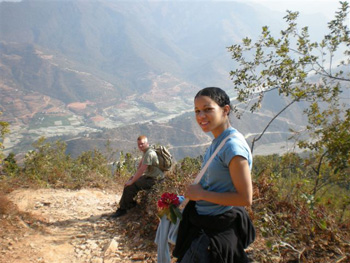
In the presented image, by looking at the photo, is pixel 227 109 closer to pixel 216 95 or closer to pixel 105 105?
pixel 216 95

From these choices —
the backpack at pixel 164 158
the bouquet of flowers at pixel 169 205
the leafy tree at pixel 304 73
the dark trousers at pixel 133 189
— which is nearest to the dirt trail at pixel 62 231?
the dark trousers at pixel 133 189

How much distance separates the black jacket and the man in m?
2.77

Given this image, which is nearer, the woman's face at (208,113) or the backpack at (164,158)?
the woman's face at (208,113)

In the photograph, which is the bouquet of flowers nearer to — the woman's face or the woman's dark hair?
the woman's face

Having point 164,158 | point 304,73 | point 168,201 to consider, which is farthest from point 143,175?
point 304,73

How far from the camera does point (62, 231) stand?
4.24m

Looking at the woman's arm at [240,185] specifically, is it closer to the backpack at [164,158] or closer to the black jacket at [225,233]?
the black jacket at [225,233]

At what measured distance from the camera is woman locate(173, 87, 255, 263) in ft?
4.47

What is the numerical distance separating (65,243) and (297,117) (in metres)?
95.7

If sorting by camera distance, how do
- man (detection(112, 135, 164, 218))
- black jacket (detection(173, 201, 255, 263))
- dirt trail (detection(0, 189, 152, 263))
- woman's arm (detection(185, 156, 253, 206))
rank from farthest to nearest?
man (detection(112, 135, 164, 218))
dirt trail (detection(0, 189, 152, 263))
black jacket (detection(173, 201, 255, 263))
woman's arm (detection(185, 156, 253, 206))

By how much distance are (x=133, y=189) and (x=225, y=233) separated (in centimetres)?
328

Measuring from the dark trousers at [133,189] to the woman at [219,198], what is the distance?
2.89 meters

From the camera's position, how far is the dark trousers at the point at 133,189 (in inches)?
179

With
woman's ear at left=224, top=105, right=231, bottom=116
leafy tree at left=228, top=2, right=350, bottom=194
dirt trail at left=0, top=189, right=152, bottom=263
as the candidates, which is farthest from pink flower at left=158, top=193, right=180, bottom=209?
leafy tree at left=228, top=2, right=350, bottom=194
